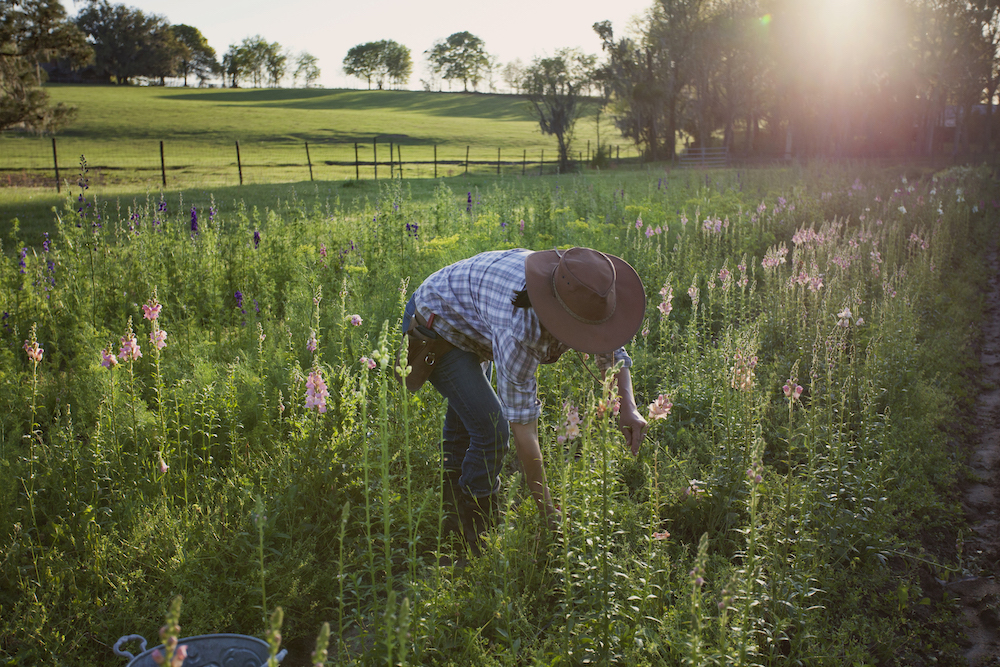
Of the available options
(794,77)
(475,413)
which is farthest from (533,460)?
(794,77)

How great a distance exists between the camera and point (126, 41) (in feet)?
254

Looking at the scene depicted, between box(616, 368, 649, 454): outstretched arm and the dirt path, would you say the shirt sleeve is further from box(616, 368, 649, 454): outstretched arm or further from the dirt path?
the dirt path

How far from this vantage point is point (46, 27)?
17.1 metres

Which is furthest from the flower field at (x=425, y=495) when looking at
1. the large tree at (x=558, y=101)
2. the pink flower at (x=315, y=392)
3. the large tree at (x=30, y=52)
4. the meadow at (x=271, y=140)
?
the large tree at (x=558, y=101)

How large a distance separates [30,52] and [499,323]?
20556mm

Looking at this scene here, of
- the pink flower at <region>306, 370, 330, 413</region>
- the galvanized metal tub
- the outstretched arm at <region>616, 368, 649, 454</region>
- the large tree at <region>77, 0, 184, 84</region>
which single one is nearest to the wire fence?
the pink flower at <region>306, 370, 330, 413</region>

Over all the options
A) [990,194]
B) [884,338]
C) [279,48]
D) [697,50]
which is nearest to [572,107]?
[697,50]

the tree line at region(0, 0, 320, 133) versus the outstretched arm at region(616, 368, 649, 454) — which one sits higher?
the tree line at region(0, 0, 320, 133)

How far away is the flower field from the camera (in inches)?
101

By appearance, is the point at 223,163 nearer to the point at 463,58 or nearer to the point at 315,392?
the point at 315,392

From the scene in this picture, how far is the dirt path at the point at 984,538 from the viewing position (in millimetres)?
2883

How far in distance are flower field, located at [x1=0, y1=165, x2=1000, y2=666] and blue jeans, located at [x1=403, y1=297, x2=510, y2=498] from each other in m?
0.30

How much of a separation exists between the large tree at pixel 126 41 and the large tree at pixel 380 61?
38.6 metres

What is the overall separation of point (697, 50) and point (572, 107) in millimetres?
10979
